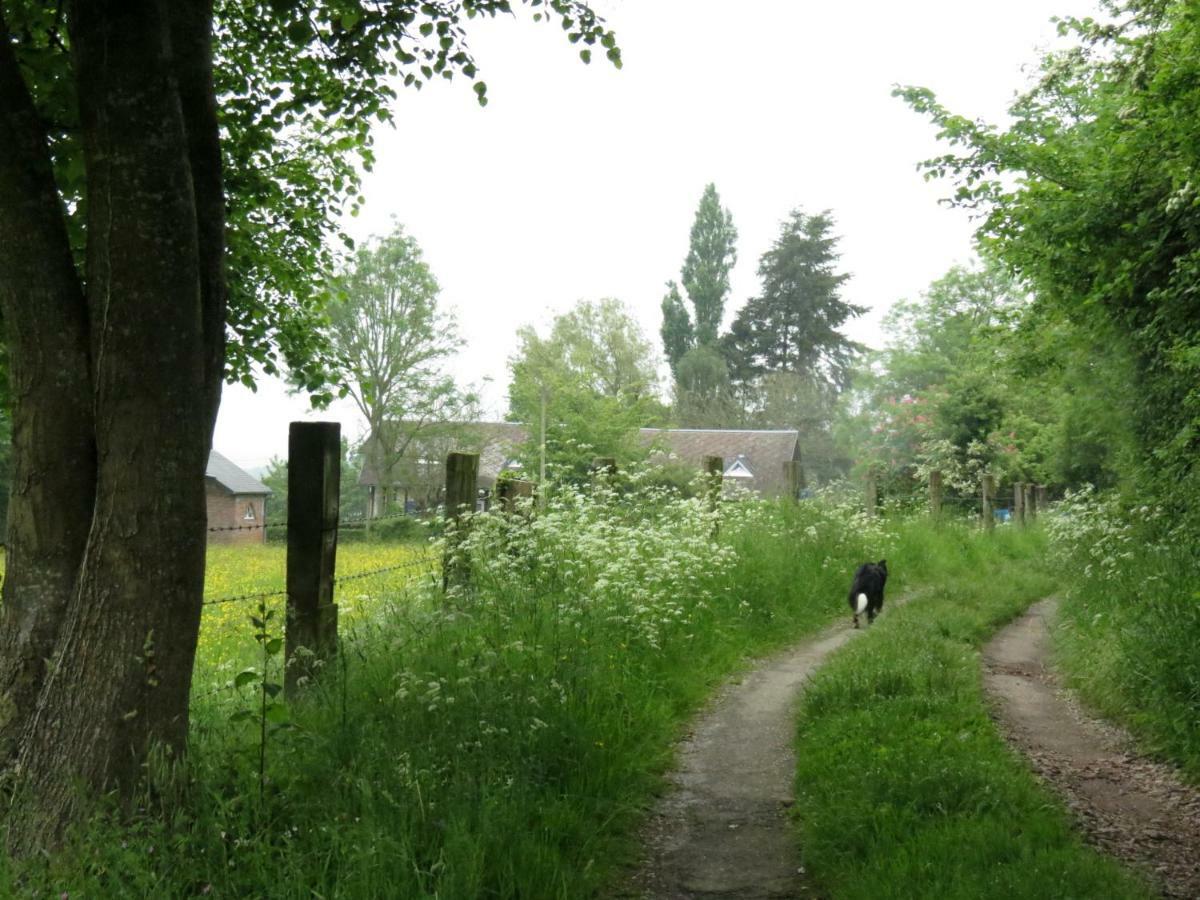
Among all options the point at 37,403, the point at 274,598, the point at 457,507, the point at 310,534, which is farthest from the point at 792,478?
the point at 37,403

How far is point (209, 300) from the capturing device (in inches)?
217

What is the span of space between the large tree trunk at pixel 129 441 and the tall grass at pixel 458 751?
0.34 metres

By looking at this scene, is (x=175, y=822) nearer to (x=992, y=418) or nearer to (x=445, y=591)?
(x=445, y=591)

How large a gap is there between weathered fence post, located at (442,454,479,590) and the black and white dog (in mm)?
6049

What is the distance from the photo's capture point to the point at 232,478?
61.3 meters

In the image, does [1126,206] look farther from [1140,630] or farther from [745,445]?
[745,445]

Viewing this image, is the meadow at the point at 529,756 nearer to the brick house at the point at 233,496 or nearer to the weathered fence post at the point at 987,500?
the weathered fence post at the point at 987,500

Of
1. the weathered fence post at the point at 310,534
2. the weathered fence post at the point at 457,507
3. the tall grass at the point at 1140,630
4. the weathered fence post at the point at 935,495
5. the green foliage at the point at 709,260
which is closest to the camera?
the weathered fence post at the point at 310,534

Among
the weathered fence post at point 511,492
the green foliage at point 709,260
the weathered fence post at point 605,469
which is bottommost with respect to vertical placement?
the weathered fence post at point 511,492

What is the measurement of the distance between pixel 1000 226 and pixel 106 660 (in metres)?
12.2

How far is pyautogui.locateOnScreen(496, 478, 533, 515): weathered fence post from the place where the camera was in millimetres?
10656

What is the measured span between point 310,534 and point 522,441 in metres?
50.0

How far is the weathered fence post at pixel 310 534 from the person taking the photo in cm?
702

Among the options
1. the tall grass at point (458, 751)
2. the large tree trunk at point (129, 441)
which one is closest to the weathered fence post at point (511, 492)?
the tall grass at point (458, 751)
